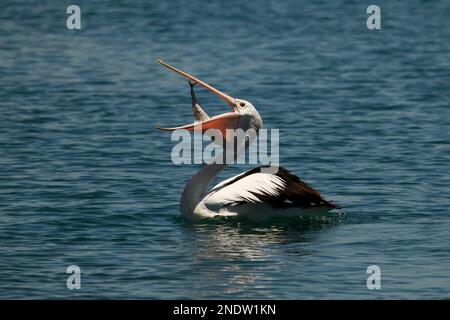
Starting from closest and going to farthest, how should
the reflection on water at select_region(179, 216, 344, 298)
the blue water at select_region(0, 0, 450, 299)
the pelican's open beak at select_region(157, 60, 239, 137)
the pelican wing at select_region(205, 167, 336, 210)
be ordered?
the reflection on water at select_region(179, 216, 344, 298), the blue water at select_region(0, 0, 450, 299), the pelican wing at select_region(205, 167, 336, 210), the pelican's open beak at select_region(157, 60, 239, 137)

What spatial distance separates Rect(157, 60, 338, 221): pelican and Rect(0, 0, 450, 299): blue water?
17cm

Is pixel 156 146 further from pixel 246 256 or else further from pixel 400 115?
pixel 246 256

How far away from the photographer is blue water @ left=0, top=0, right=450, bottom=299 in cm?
973

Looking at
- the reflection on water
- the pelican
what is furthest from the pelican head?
the reflection on water

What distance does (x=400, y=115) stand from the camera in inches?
661

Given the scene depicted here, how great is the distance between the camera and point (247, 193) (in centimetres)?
1102

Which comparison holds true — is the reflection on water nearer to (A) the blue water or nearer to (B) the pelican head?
(A) the blue water

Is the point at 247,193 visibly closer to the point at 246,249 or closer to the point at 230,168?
the point at 246,249

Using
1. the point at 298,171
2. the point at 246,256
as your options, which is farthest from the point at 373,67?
the point at 246,256

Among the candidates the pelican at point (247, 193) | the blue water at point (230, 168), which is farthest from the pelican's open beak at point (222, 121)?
the blue water at point (230, 168)

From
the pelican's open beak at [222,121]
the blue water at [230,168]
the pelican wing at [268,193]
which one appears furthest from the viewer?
the pelican's open beak at [222,121]

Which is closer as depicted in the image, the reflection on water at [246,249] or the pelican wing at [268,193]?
the reflection on water at [246,249]

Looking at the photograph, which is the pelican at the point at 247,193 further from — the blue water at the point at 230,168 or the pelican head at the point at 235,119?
the blue water at the point at 230,168

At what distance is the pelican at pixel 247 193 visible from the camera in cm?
1103
